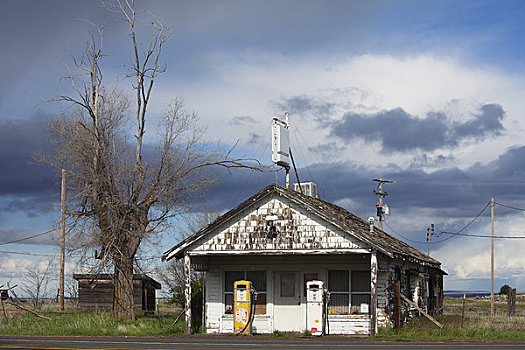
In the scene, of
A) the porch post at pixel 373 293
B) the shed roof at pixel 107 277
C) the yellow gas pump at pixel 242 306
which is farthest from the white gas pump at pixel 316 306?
the shed roof at pixel 107 277

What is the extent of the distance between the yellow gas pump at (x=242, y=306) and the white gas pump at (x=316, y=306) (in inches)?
81.7

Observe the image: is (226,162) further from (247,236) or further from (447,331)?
(447,331)

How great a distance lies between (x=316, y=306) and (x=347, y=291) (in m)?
2.01

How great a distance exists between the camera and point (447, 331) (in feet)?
72.1

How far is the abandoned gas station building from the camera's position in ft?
76.3

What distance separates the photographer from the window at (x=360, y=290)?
2425 cm

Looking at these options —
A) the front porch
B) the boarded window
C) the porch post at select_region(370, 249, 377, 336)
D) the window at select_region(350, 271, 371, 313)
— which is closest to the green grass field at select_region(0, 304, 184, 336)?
the front porch

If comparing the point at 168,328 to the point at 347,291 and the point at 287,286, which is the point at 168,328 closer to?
the point at 287,286

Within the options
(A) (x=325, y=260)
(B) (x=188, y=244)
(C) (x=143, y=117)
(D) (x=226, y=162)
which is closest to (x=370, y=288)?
(A) (x=325, y=260)

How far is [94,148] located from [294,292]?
1098cm

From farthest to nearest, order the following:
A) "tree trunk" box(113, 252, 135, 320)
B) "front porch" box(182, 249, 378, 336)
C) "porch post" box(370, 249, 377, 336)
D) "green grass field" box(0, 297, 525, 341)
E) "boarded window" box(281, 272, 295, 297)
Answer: "tree trunk" box(113, 252, 135, 320), "boarded window" box(281, 272, 295, 297), "front porch" box(182, 249, 378, 336), "porch post" box(370, 249, 377, 336), "green grass field" box(0, 297, 525, 341)

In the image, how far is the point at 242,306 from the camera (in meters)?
23.8

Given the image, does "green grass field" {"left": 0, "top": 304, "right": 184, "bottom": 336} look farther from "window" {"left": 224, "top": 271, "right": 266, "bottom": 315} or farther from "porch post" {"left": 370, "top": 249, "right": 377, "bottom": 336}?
"porch post" {"left": 370, "top": 249, "right": 377, "bottom": 336}

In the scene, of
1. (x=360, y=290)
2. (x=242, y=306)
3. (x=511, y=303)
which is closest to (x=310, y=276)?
(x=360, y=290)
